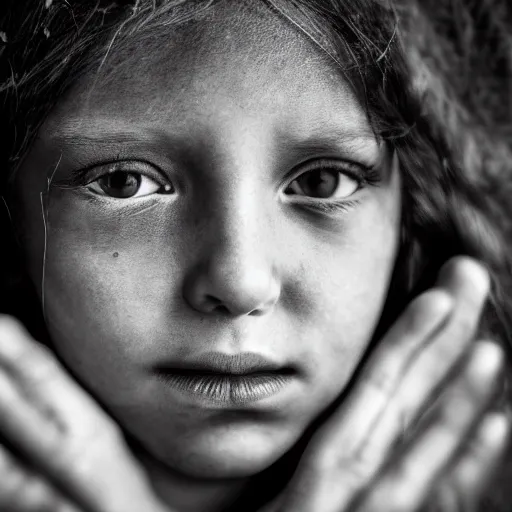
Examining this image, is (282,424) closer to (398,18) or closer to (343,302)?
(343,302)

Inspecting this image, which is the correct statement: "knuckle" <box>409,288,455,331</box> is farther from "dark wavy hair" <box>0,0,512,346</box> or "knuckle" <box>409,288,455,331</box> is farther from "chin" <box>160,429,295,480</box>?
"chin" <box>160,429,295,480</box>

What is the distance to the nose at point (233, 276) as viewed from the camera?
2.30 ft

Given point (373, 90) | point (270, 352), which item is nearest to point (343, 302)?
point (270, 352)

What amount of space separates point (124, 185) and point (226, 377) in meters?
0.22

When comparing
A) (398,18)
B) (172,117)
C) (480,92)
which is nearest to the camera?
(172,117)

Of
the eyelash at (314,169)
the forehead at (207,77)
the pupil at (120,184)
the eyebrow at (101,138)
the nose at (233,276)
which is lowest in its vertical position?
the nose at (233,276)

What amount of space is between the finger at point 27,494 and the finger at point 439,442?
0.31 m

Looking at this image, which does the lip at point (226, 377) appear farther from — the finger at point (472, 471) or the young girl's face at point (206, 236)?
the finger at point (472, 471)

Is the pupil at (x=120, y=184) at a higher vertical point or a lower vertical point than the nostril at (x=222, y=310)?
higher

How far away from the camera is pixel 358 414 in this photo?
2.62 ft

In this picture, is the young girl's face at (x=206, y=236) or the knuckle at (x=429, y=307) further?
the knuckle at (x=429, y=307)

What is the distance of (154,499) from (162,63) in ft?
1.47

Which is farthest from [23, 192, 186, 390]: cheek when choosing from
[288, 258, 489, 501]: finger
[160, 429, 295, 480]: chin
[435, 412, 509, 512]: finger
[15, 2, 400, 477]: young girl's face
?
[435, 412, 509, 512]: finger

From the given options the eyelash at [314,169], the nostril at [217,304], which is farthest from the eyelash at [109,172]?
the nostril at [217,304]
